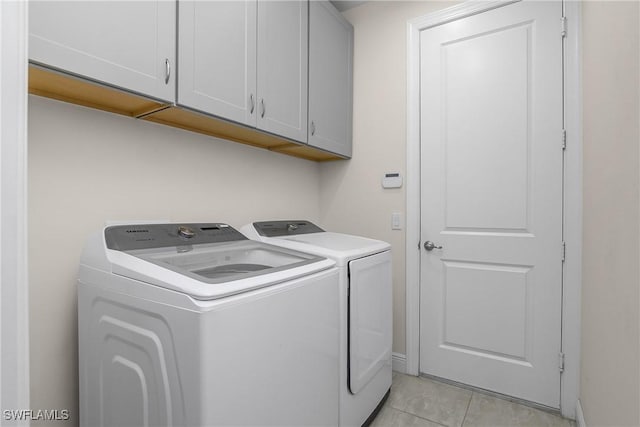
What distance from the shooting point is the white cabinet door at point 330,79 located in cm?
202

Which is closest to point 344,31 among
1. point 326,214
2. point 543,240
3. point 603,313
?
point 326,214

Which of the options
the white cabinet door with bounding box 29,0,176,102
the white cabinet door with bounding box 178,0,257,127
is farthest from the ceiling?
the white cabinet door with bounding box 29,0,176,102

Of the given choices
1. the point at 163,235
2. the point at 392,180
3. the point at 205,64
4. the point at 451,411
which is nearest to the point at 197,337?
the point at 163,235

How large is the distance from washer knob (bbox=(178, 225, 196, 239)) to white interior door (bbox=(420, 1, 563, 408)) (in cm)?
150

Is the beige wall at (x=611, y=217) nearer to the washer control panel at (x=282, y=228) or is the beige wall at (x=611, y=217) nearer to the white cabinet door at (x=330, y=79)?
the white cabinet door at (x=330, y=79)

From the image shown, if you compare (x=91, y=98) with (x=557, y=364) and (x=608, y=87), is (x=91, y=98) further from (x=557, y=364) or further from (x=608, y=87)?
(x=557, y=364)

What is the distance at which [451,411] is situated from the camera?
5.96ft

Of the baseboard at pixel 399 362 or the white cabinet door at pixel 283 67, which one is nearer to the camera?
the white cabinet door at pixel 283 67

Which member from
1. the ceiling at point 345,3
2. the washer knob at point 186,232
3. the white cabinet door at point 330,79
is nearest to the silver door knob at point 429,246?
the white cabinet door at point 330,79

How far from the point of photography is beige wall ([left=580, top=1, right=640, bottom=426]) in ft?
2.86

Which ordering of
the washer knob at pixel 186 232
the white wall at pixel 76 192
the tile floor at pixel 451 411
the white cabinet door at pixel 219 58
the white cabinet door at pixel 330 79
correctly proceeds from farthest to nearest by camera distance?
the white cabinet door at pixel 330 79 → the tile floor at pixel 451 411 → the washer knob at pixel 186 232 → the white cabinet door at pixel 219 58 → the white wall at pixel 76 192

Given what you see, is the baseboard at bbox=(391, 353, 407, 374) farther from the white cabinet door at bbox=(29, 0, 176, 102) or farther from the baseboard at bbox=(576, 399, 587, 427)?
the white cabinet door at bbox=(29, 0, 176, 102)

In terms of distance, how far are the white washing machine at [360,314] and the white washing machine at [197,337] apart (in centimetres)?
9

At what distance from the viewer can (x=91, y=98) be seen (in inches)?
48.3
